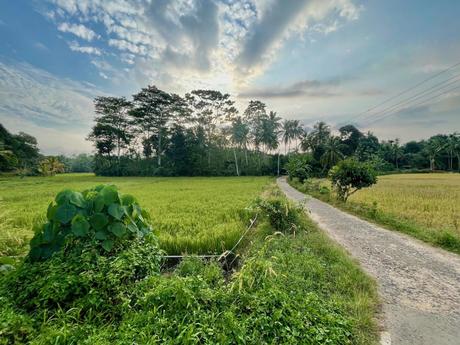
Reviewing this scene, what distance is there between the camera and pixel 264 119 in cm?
4409

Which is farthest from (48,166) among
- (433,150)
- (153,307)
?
(433,150)

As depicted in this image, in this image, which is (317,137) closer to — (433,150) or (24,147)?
(433,150)

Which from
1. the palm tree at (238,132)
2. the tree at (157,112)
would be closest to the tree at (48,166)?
the tree at (157,112)

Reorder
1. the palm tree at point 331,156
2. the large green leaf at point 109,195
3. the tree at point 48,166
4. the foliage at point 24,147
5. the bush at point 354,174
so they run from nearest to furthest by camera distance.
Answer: the large green leaf at point 109,195
the bush at point 354,174
the foliage at point 24,147
the palm tree at point 331,156
the tree at point 48,166

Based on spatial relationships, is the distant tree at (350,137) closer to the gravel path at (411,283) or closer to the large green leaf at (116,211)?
the gravel path at (411,283)

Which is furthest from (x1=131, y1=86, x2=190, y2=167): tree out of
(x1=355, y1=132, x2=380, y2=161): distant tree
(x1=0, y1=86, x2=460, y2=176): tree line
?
(x1=355, y1=132, x2=380, y2=161): distant tree

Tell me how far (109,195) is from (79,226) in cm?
46

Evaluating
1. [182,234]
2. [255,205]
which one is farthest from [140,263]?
[255,205]

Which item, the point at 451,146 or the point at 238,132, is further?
the point at 451,146

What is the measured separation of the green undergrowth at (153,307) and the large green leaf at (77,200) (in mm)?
575

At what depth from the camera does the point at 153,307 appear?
2105mm

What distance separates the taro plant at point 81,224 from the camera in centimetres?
259

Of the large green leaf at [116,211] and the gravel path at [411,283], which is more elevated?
the large green leaf at [116,211]

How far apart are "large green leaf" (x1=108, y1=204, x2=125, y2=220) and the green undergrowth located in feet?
1.40
